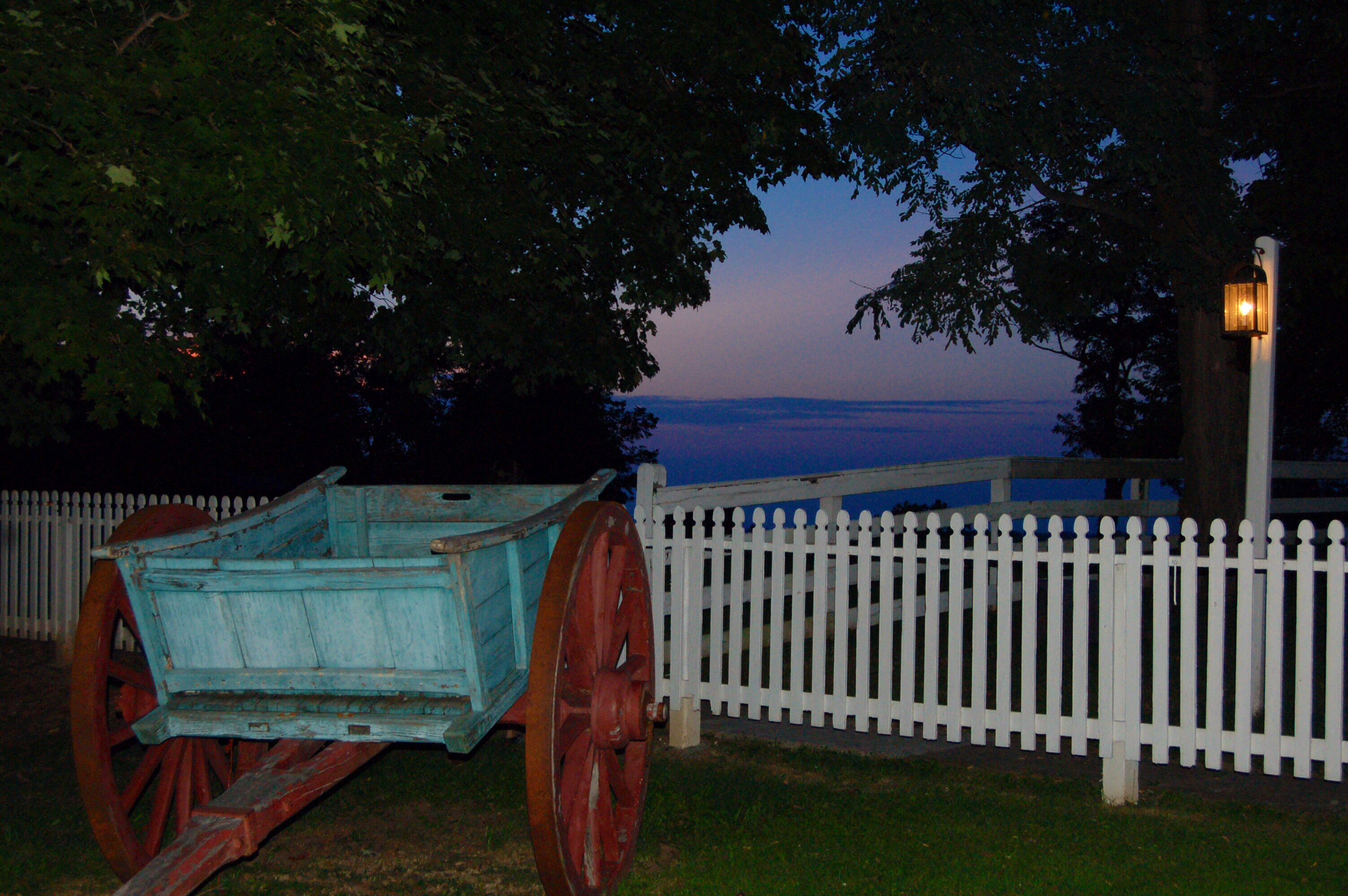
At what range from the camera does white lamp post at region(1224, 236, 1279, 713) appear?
22.7ft

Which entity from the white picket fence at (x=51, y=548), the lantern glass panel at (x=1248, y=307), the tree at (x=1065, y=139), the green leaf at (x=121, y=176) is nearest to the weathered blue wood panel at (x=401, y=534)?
the green leaf at (x=121, y=176)

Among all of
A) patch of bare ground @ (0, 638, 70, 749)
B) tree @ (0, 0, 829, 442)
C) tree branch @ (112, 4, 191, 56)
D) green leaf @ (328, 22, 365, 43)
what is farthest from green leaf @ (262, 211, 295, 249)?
patch of bare ground @ (0, 638, 70, 749)

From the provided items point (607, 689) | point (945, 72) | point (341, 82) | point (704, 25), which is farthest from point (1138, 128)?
point (607, 689)

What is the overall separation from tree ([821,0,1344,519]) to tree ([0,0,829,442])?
96cm

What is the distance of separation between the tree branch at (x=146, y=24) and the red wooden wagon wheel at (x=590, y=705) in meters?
3.86

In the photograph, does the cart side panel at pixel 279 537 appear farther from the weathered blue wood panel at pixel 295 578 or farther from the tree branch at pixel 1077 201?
the tree branch at pixel 1077 201

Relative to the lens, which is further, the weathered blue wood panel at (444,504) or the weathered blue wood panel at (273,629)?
the weathered blue wood panel at (444,504)

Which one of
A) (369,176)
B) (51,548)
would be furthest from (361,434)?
(369,176)

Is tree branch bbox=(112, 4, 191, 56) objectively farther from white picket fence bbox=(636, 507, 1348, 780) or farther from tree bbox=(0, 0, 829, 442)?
white picket fence bbox=(636, 507, 1348, 780)

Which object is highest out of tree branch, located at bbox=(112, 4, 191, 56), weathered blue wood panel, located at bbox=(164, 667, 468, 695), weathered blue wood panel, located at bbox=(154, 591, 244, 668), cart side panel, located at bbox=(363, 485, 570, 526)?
tree branch, located at bbox=(112, 4, 191, 56)

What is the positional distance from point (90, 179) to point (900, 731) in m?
5.33

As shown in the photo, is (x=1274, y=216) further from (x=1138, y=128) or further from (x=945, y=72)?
(x=945, y=72)

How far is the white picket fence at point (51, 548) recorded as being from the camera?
10.4 m

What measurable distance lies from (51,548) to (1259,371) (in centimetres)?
1115
